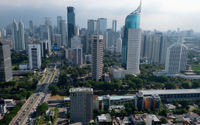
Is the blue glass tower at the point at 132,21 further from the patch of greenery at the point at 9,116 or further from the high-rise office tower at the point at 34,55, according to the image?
the patch of greenery at the point at 9,116

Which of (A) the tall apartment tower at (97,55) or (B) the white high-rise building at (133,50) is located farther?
(B) the white high-rise building at (133,50)

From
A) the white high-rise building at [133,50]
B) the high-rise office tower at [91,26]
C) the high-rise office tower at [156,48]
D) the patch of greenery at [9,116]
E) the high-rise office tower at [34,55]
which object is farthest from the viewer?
the high-rise office tower at [91,26]

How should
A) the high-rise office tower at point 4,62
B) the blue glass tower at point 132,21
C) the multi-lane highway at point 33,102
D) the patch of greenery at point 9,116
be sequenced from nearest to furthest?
the patch of greenery at point 9,116
the multi-lane highway at point 33,102
the high-rise office tower at point 4,62
the blue glass tower at point 132,21

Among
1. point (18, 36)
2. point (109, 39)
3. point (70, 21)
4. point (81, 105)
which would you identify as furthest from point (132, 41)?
point (18, 36)

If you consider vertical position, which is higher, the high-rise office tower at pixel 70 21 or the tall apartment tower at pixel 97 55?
the high-rise office tower at pixel 70 21

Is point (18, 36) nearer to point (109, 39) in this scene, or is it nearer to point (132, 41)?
point (109, 39)

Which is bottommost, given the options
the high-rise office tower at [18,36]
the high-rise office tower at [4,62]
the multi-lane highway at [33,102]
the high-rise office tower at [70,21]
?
the multi-lane highway at [33,102]

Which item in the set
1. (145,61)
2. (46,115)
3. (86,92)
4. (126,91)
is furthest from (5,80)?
(145,61)

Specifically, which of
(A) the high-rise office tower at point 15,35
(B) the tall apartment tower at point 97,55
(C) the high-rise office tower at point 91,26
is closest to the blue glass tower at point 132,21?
(B) the tall apartment tower at point 97,55
